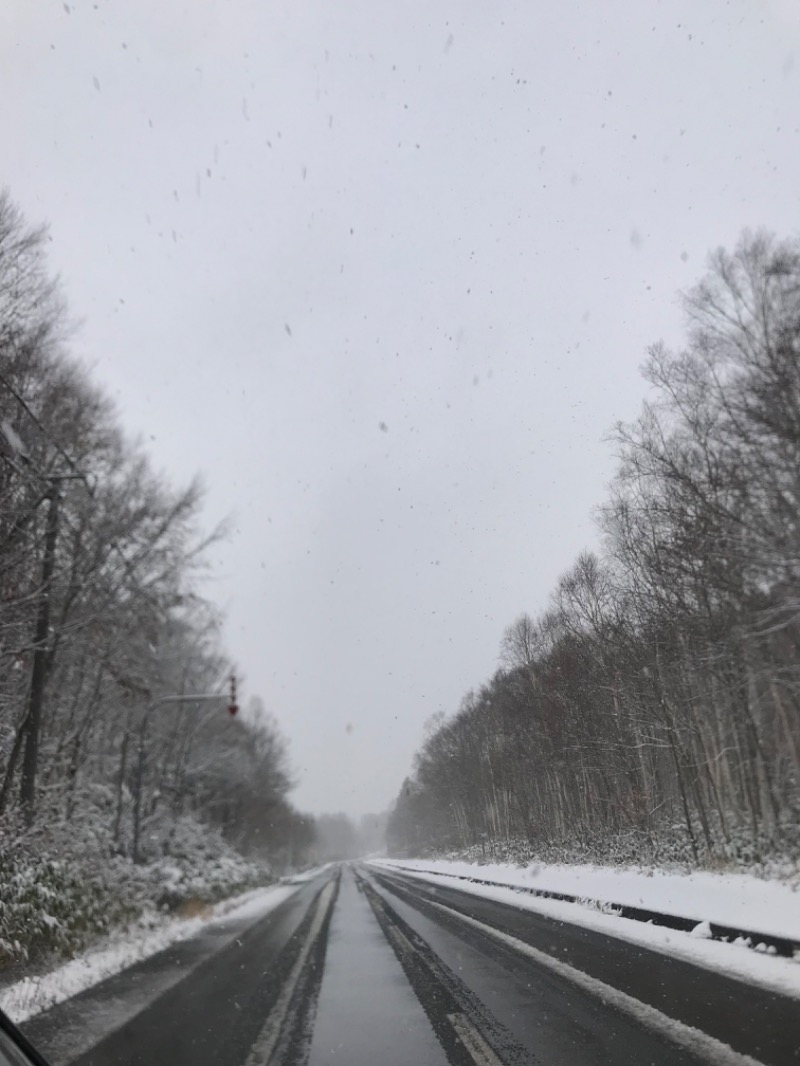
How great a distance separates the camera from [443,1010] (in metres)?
6.70

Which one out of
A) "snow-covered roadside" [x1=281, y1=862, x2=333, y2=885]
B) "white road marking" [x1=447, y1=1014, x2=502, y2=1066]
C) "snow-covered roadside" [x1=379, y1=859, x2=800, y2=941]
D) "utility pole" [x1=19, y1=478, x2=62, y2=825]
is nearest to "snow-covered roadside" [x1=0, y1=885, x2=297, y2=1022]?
"utility pole" [x1=19, y1=478, x2=62, y2=825]

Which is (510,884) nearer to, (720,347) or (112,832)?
(112,832)

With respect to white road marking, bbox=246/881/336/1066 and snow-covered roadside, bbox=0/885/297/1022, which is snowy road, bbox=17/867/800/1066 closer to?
white road marking, bbox=246/881/336/1066

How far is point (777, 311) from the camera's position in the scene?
34.4 ft

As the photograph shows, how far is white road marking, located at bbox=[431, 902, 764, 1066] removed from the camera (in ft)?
15.1

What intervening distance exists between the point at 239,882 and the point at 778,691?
28.8 meters

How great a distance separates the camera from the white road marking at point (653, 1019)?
4.61 m

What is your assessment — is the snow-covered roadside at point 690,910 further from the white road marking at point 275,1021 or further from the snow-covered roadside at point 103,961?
the snow-covered roadside at point 103,961

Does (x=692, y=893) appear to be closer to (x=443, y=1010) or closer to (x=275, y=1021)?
(x=443, y=1010)

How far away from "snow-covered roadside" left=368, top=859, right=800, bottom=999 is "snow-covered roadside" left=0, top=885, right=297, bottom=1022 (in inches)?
277

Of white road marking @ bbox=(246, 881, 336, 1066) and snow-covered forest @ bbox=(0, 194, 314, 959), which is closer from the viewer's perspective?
white road marking @ bbox=(246, 881, 336, 1066)

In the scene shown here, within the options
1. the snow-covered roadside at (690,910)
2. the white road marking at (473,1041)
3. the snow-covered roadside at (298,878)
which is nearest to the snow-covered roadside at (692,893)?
the snow-covered roadside at (690,910)

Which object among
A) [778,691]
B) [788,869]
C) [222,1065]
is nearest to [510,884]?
[788,869]

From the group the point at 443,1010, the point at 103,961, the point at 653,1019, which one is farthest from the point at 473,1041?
the point at 103,961
